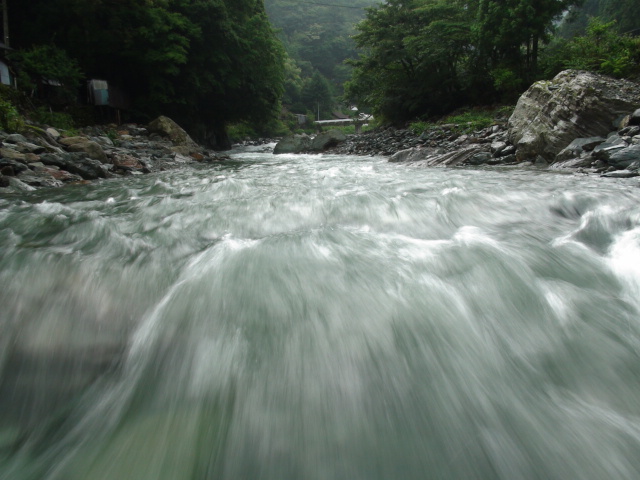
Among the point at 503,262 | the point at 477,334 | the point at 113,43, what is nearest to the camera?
the point at 477,334

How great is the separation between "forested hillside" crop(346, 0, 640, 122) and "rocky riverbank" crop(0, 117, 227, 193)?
12.3 m

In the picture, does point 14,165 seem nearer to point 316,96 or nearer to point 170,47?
point 170,47

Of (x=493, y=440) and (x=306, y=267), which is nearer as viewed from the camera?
(x=493, y=440)

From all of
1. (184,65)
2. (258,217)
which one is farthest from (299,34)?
(258,217)

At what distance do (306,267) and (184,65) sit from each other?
18.1 metres

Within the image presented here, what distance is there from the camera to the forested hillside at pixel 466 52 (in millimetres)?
11547

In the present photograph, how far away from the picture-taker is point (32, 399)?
1.46 m

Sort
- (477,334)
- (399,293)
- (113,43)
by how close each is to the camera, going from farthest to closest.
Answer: (113,43) < (399,293) < (477,334)

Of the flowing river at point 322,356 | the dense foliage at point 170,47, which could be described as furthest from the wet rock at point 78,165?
the dense foliage at point 170,47

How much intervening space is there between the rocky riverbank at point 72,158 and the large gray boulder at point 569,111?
30.1ft

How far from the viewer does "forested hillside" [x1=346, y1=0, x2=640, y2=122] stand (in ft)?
37.9

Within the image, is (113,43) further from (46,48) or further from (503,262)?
(503,262)

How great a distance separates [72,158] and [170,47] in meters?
9.99

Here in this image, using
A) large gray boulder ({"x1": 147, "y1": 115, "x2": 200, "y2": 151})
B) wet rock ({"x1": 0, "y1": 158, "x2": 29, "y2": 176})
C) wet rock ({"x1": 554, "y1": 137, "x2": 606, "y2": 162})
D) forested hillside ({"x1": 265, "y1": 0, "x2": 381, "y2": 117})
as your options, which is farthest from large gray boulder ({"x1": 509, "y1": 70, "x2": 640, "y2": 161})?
forested hillside ({"x1": 265, "y1": 0, "x2": 381, "y2": 117})
